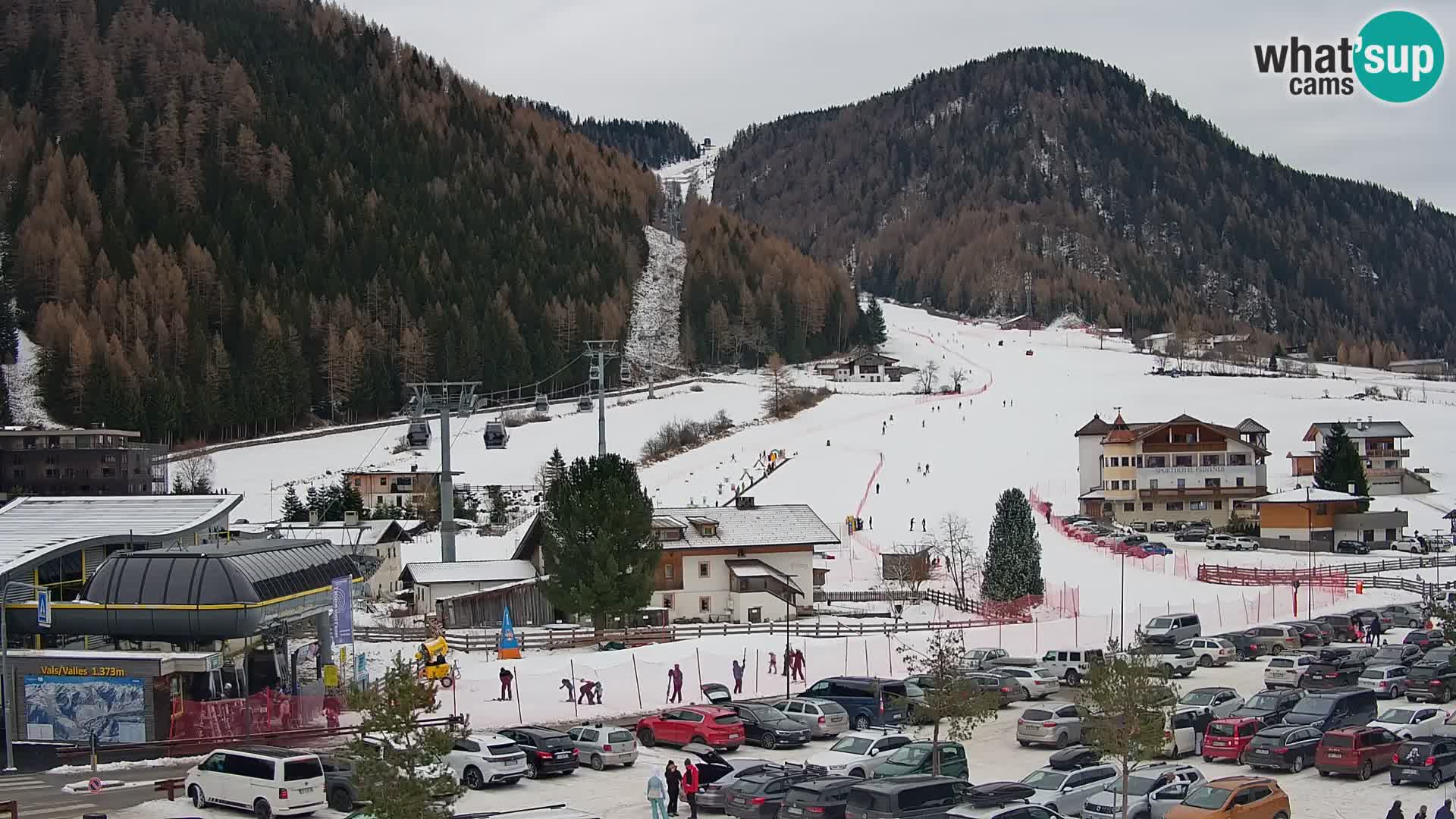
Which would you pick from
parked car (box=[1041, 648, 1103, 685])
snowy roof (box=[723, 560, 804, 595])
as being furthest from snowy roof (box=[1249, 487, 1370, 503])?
parked car (box=[1041, 648, 1103, 685])

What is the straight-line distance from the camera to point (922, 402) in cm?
12319

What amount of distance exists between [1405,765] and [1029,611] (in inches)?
935

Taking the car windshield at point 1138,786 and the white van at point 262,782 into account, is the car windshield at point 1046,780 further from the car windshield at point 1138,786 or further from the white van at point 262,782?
the white van at point 262,782

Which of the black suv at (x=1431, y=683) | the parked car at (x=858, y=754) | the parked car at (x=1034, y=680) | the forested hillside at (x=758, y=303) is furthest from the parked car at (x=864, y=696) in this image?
the forested hillside at (x=758, y=303)

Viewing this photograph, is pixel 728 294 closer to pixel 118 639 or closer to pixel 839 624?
pixel 839 624

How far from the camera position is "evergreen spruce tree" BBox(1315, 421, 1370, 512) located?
Answer: 75812 mm

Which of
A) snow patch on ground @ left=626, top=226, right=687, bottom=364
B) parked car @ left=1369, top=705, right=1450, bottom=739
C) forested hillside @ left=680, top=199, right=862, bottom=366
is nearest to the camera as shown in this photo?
parked car @ left=1369, top=705, right=1450, bottom=739

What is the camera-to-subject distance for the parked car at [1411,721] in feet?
91.3

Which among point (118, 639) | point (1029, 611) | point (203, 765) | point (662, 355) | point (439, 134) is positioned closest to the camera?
point (203, 765)

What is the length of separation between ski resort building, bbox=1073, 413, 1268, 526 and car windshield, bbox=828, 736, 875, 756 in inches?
2042

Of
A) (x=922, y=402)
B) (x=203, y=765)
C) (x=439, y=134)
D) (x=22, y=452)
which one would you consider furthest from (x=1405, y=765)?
(x=439, y=134)

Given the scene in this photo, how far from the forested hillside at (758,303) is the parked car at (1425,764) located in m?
132

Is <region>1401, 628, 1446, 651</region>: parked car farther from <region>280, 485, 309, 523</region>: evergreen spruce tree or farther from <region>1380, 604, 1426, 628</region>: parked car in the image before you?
→ <region>280, 485, 309, 523</region>: evergreen spruce tree

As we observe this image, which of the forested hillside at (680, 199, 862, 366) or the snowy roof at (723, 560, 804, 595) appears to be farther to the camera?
the forested hillside at (680, 199, 862, 366)
